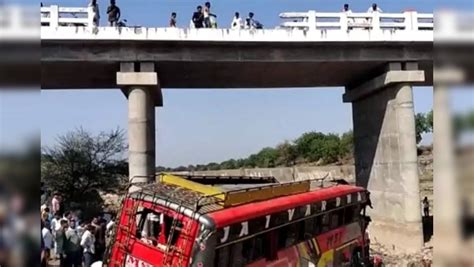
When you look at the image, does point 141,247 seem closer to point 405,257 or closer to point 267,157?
point 405,257

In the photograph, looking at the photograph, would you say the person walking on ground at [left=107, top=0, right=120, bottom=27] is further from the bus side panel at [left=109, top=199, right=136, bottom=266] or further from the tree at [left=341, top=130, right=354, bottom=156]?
the tree at [left=341, top=130, right=354, bottom=156]

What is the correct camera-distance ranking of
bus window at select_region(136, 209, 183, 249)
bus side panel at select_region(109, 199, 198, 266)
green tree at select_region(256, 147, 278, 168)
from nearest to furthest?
bus side panel at select_region(109, 199, 198, 266) → bus window at select_region(136, 209, 183, 249) → green tree at select_region(256, 147, 278, 168)

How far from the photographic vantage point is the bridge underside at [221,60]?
13938mm

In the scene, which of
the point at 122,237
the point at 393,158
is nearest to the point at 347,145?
the point at 393,158

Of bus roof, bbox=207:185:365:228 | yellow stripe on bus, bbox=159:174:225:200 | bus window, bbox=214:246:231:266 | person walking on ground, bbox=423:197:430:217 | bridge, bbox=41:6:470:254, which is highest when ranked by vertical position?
bridge, bbox=41:6:470:254

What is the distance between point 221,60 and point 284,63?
7.02ft

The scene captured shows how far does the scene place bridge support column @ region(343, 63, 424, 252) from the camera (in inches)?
588

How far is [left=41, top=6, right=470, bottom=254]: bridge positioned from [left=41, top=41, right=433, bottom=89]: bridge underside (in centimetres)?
3

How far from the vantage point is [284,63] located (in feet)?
50.0

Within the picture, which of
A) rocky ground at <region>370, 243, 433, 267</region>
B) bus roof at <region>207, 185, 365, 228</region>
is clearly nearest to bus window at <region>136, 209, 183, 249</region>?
bus roof at <region>207, 185, 365, 228</region>

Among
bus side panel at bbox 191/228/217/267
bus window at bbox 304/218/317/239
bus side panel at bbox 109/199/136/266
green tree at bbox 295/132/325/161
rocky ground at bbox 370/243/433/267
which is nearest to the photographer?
bus side panel at bbox 191/228/217/267

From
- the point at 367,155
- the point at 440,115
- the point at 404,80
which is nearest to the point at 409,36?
the point at 404,80

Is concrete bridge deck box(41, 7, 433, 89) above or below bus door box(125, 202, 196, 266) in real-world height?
above

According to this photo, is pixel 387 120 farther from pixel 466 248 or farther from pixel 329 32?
pixel 466 248
